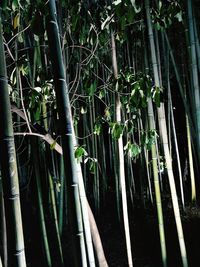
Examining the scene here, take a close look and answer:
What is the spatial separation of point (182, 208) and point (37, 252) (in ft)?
7.41

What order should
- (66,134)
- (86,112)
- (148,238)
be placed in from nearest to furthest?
1. (66,134)
2. (86,112)
3. (148,238)

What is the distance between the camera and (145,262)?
299 cm

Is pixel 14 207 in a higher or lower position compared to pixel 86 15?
lower

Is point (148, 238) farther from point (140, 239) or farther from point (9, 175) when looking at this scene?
point (9, 175)

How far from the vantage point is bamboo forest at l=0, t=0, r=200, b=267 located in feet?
3.42

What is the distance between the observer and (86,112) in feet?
9.93

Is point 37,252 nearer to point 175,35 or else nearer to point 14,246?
point 14,246

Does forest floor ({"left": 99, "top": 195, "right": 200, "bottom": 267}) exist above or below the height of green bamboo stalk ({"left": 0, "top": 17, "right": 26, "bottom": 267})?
below

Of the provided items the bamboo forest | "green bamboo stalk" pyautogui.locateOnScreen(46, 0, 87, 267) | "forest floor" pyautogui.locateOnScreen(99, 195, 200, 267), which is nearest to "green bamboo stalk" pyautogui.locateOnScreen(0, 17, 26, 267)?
the bamboo forest

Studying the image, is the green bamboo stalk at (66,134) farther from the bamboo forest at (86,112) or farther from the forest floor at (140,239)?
the forest floor at (140,239)

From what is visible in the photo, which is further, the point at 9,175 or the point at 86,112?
the point at 86,112

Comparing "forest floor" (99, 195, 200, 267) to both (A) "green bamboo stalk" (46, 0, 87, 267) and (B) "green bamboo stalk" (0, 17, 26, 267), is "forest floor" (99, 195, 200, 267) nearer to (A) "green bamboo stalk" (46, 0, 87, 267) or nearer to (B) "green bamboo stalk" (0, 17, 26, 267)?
(A) "green bamboo stalk" (46, 0, 87, 267)

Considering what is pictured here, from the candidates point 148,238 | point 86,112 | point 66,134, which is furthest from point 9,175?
point 148,238

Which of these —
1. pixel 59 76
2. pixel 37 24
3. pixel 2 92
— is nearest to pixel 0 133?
pixel 2 92
